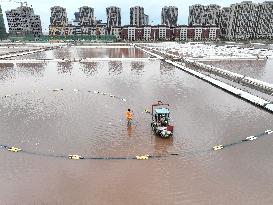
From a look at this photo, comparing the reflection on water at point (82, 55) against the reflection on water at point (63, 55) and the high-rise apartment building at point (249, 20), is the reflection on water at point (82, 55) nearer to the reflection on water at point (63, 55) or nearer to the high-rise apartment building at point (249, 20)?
the reflection on water at point (63, 55)

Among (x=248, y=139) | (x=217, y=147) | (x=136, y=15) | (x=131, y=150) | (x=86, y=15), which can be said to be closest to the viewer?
(x=131, y=150)

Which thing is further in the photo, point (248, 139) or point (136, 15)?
point (136, 15)

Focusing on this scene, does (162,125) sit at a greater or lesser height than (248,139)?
greater

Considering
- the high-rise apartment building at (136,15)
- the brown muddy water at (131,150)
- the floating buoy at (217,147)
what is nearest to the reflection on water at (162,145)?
the brown muddy water at (131,150)

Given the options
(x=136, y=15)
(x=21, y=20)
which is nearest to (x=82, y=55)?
(x=136, y=15)

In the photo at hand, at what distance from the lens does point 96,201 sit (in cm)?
914

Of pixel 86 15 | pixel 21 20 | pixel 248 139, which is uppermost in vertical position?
pixel 86 15

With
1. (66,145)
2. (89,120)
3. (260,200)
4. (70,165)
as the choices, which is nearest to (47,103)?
(89,120)

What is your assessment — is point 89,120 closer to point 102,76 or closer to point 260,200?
point 260,200

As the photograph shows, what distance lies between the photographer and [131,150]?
12930 millimetres

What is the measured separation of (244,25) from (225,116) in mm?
152945

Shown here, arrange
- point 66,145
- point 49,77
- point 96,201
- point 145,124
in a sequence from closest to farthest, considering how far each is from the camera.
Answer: point 96,201 < point 66,145 < point 145,124 < point 49,77

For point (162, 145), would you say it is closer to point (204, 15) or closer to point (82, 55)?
point (82, 55)

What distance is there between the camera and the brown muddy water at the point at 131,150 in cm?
961
